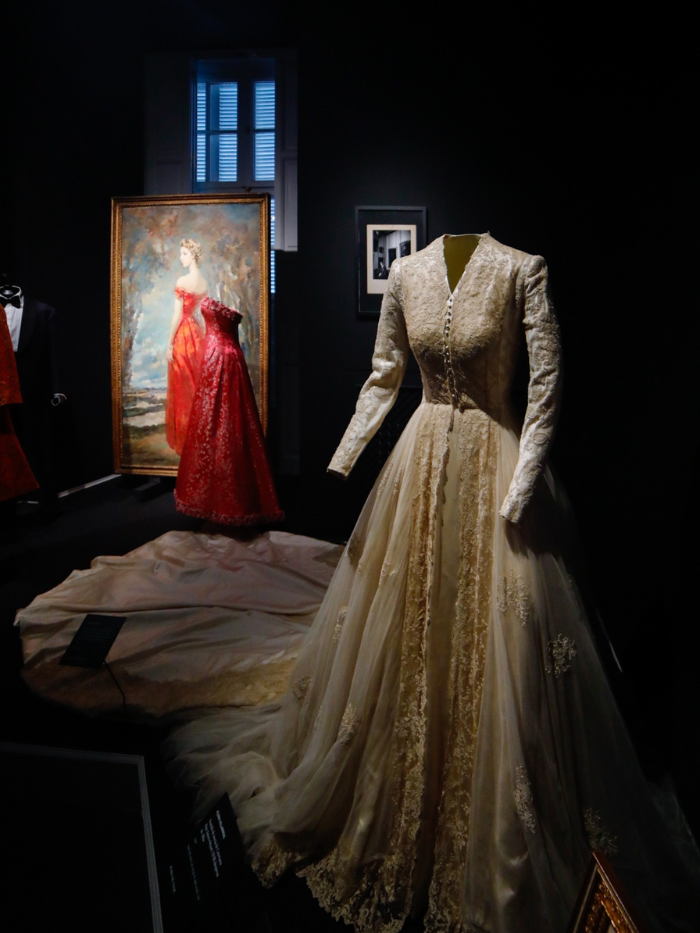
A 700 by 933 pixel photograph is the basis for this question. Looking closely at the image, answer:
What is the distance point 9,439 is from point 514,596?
8.95ft

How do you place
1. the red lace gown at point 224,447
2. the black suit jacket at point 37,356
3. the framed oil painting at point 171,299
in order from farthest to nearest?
the framed oil painting at point 171,299 < the red lace gown at point 224,447 < the black suit jacket at point 37,356

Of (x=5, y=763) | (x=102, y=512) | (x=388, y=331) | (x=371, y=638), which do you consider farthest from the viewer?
(x=102, y=512)

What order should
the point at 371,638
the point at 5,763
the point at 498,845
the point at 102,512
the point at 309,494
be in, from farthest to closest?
the point at 102,512, the point at 309,494, the point at 371,638, the point at 5,763, the point at 498,845

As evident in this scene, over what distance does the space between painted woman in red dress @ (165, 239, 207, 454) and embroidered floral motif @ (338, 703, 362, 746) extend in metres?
2.94

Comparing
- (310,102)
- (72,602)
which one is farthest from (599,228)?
(72,602)

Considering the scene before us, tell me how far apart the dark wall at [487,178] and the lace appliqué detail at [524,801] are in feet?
3.76

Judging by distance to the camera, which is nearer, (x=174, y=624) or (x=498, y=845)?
(x=498, y=845)

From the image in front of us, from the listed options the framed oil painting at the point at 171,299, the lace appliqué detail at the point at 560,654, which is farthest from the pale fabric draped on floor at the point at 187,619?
the lace appliqué detail at the point at 560,654

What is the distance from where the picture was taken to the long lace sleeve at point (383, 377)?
184 cm

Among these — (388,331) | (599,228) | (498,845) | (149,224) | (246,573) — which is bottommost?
(498,845)

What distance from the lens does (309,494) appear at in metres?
3.68

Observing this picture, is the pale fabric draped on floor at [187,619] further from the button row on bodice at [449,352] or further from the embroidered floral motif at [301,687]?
the button row on bodice at [449,352]

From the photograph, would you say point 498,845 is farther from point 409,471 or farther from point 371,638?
point 409,471

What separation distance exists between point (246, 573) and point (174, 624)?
0.59 meters
